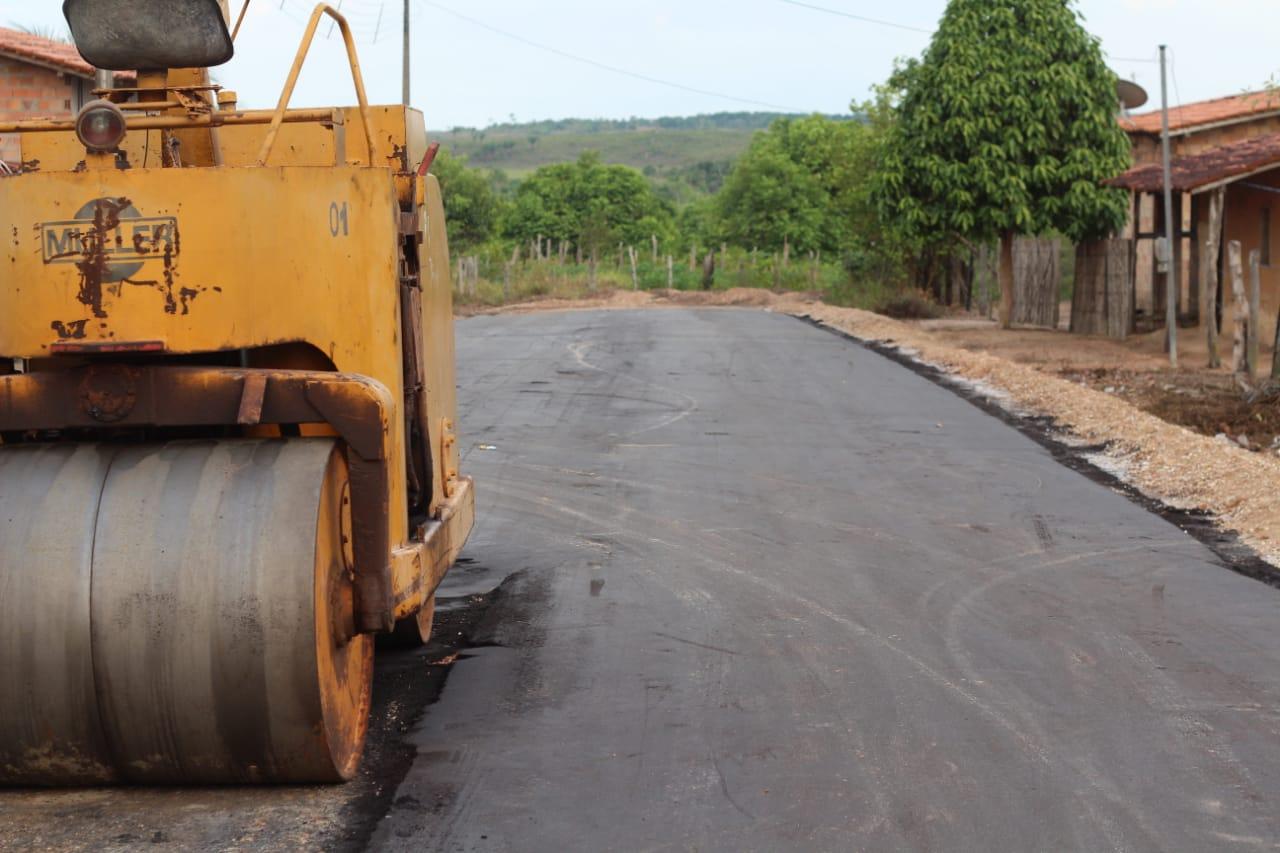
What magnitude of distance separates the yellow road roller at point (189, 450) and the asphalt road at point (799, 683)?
345 millimetres

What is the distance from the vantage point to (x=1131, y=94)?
34312mm

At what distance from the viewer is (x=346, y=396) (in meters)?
5.08

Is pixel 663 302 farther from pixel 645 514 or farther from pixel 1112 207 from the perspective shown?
pixel 645 514

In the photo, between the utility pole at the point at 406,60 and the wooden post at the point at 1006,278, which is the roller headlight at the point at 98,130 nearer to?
the wooden post at the point at 1006,278

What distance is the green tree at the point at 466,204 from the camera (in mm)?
73375

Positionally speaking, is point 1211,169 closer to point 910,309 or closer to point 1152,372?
point 1152,372

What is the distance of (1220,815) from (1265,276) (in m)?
24.5

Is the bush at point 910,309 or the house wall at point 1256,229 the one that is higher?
the house wall at point 1256,229

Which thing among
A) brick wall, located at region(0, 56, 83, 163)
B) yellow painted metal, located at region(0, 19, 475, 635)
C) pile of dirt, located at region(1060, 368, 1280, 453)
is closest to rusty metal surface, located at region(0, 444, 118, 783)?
yellow painted metal, located at region(0, 19, 475, 635)

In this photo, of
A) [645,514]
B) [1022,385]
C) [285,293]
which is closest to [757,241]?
[1022,385]

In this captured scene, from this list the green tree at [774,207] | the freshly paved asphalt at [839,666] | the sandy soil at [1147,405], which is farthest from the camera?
the green tree at [774,207]

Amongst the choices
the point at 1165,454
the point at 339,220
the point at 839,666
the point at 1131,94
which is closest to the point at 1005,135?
the point at 1131,94

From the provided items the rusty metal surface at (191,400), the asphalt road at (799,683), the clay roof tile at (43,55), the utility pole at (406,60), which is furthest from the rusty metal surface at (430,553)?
the utility pole at (406,60)

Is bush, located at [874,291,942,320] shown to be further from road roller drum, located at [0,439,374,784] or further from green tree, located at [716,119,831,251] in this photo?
road roller drum, located at [0,439,374,784]
